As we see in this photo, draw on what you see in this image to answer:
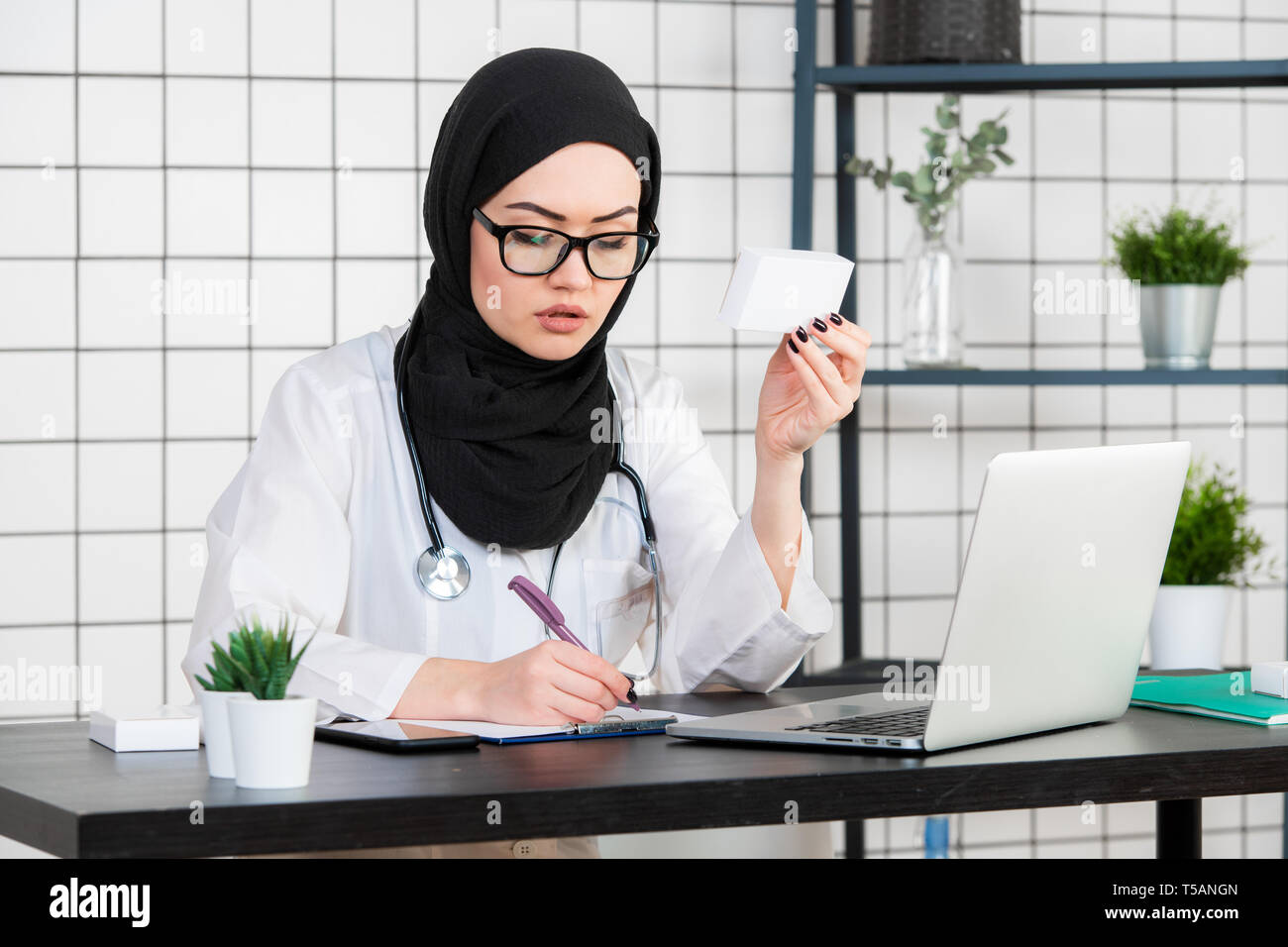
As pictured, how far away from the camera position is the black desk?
3.29 ft

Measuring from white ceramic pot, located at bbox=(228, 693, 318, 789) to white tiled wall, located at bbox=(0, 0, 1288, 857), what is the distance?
1716mm

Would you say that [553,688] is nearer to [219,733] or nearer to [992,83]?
[219,733]

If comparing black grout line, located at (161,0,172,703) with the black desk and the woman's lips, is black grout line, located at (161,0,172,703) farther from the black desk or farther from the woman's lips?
the black desk

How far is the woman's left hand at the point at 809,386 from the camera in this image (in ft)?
5.16

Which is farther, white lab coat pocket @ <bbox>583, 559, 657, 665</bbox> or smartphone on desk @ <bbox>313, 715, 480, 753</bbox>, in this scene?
white lab coat pocket @ <bbox>583, 559, 657, 665</bbox>

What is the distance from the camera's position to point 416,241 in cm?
275

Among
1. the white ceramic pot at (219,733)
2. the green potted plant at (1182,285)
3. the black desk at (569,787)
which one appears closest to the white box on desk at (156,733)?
the black desk at (569,787)

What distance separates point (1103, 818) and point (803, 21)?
1.74m

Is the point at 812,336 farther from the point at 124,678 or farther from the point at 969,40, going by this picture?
the point at 124,678

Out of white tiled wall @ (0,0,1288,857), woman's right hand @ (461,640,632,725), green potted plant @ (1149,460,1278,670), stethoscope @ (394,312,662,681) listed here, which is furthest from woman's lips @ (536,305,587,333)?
green potted plant @ (1149,460,1278,670)

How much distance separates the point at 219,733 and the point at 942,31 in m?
2.04

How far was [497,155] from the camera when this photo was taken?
1767mm

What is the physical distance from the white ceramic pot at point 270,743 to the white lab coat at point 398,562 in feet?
1.24

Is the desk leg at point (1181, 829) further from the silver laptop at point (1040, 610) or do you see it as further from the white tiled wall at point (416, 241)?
the white tiled wall at point (416, 241)
